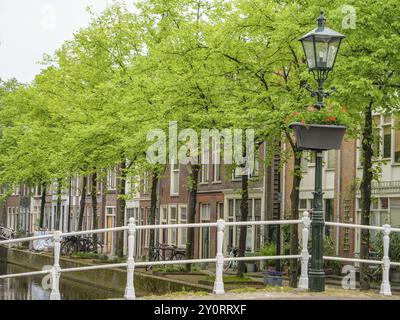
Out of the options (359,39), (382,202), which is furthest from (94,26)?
(359,39)

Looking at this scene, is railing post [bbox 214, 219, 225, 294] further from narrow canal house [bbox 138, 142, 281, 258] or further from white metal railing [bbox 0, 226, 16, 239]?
white metal railing [bbox 0, 226, 16, 239]

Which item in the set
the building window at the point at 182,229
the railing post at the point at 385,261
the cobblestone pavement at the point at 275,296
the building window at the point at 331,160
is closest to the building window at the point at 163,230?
the building window at the point at 182,229

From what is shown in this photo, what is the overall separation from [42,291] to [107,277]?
2991mm

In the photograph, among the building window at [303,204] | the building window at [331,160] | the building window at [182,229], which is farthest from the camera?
the building window at [182,229]

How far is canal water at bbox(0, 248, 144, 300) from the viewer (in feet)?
109

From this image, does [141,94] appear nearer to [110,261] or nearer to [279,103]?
[279,103]

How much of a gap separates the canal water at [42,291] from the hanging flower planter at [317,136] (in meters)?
16.9

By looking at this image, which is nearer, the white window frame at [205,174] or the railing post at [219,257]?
the railing post at [219,257]

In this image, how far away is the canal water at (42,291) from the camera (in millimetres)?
Result: 33188

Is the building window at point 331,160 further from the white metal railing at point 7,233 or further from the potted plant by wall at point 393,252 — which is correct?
the white metal railing at point 7,233

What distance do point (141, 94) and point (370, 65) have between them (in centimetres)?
996

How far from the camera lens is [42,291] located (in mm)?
36438

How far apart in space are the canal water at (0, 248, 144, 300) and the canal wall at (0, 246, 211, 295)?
0.32m
